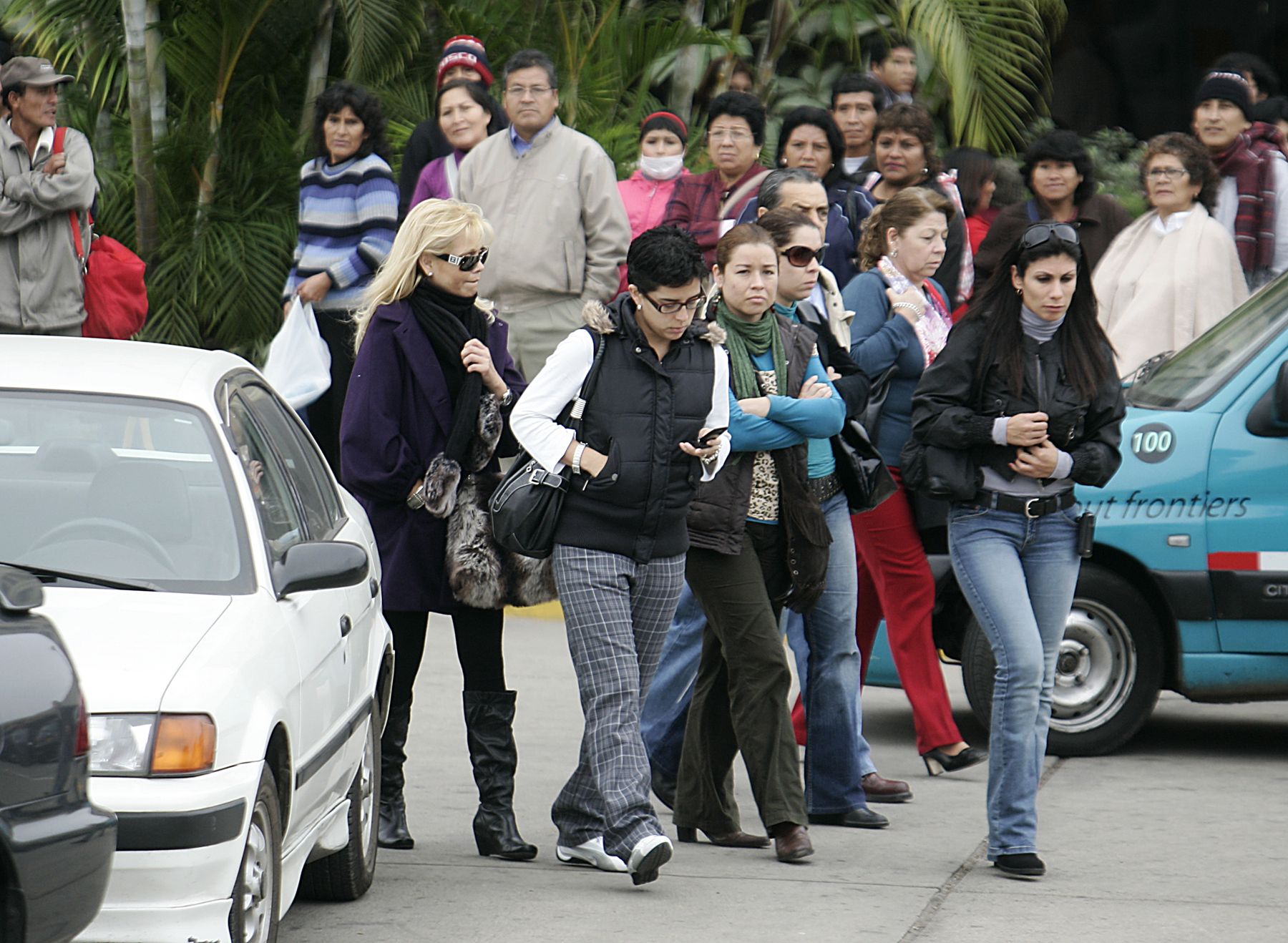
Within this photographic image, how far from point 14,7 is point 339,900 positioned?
826 centimetres

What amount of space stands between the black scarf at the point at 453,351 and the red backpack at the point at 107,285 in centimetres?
359

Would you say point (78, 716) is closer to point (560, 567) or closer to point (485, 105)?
point (560, 567)

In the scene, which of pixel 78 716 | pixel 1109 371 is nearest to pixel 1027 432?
pixel 1109 371

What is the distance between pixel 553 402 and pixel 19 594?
2.30m

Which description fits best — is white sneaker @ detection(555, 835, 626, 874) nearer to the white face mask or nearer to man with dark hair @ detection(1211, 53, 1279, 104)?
the white face mask

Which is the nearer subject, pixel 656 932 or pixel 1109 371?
pixel 656 932

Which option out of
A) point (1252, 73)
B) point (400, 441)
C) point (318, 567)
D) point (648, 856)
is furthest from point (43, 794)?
point (1252, 73)

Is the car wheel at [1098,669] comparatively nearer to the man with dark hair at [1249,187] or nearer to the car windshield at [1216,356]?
the car windshield at [1216,356]

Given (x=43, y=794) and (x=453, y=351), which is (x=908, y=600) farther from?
(x=43, y=794)

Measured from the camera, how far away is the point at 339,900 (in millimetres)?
5711

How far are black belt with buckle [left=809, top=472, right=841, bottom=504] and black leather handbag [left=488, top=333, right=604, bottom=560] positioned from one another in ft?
3.35

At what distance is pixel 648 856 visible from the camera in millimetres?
5602

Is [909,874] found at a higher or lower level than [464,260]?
lower

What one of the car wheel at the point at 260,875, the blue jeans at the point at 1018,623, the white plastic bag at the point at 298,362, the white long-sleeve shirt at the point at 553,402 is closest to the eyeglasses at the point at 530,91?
the white plastic bag at the point at 298,362
